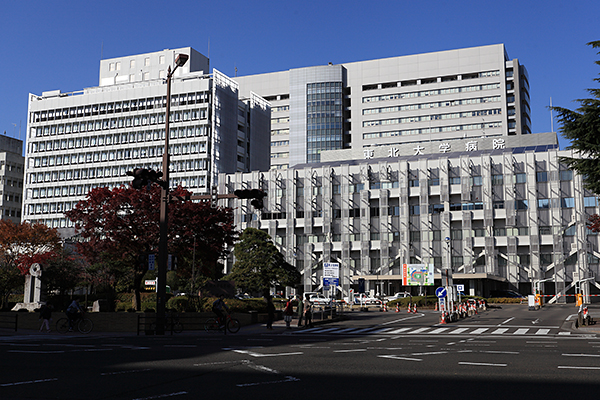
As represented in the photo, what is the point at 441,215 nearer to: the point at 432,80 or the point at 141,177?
the point at 432,80

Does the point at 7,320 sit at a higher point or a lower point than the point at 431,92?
lower

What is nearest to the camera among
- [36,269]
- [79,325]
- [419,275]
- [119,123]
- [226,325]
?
[226,325]

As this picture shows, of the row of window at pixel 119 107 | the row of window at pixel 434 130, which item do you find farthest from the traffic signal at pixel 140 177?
the row of window at pixel 434 130

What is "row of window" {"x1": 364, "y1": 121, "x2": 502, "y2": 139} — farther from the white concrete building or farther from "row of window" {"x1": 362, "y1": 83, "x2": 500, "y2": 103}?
the white concrete building

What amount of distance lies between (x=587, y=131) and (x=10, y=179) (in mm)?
122009

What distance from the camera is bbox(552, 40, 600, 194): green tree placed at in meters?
23.2

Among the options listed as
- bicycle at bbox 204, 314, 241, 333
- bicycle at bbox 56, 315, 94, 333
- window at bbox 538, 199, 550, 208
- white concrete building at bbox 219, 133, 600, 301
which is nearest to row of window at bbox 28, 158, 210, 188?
white concrete building at bbox 219, 133, 600, 301

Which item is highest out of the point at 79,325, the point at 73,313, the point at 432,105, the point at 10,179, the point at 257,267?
the point at 432,105

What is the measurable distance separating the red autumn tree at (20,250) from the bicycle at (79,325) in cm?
1533

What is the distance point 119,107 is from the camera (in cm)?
11338

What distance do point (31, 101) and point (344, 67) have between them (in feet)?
228

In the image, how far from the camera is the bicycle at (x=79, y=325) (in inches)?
1036

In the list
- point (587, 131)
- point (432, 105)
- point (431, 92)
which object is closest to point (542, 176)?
point (432, 105)

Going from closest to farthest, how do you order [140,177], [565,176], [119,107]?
1. [140,177]
2. [565,176]
3. [119,107]
